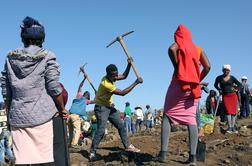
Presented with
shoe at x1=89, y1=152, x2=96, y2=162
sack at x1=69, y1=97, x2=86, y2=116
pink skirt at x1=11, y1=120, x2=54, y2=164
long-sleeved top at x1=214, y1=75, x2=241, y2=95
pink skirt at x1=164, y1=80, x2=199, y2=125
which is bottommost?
shoe at x1=89, y1=152, x2=96, y2=162

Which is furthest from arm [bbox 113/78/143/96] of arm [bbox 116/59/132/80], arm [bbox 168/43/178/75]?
arm [bbox 168/43/178/75]

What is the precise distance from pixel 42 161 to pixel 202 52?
3205 millimetres

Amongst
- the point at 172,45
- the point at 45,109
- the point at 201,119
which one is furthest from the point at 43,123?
the point at 201,119

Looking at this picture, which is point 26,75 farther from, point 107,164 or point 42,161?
point 107,164

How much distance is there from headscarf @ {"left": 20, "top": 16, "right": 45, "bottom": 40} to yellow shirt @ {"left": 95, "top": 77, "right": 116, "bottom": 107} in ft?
10.9

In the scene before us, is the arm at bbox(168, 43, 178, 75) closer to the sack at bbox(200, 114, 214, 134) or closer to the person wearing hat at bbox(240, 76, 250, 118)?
the sack at bbox(200, 114, 214, 134)

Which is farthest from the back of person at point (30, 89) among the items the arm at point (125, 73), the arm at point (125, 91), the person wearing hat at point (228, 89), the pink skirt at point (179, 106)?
the person wearing hat at point (228, 89)

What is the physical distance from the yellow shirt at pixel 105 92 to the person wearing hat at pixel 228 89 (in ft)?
11.2

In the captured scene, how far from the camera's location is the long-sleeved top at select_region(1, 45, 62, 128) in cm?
405


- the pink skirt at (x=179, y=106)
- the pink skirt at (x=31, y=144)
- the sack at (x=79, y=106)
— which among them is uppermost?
the sack at (x=79, y=106)

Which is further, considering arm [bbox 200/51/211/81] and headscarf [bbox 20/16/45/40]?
arm [bbox 200/51/211/81]

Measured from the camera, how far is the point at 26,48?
164 inches

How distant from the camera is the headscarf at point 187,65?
6.09 m

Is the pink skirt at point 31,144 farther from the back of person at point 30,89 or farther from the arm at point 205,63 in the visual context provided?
the arm at point 205,63
